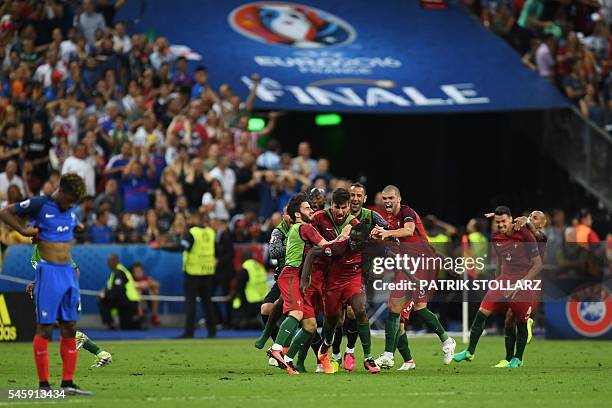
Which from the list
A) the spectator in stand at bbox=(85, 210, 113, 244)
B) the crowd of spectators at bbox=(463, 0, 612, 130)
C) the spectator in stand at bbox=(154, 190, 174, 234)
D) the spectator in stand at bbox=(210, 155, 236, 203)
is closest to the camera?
the spectator in stand at bbox=(154, 190, 174, 234)

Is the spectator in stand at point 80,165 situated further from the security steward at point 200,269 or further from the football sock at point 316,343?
the football sock at point 316,343

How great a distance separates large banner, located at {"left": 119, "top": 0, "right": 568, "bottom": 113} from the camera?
3394cm

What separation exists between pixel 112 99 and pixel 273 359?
14.3 m

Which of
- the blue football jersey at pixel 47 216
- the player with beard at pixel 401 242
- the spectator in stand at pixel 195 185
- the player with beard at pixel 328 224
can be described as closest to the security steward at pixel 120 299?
the spectator in stand at pixel 195 185

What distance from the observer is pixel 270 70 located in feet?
114

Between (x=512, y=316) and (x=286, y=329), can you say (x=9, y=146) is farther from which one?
(x=512, y=316)

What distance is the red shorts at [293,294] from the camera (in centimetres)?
1842

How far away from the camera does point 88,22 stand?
33625mm

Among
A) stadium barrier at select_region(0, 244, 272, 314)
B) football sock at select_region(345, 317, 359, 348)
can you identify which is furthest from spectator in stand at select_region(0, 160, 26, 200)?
football sock at select_region(345, 317, 359, 348)

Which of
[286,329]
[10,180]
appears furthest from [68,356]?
[10,180]

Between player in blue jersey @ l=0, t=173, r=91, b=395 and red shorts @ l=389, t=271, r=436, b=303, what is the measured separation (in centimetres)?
568

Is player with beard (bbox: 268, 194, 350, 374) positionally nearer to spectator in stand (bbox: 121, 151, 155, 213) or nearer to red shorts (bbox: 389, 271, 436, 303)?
red shorts (bbox: 389, 271, 436, 303)

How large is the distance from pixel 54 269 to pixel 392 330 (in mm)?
5872

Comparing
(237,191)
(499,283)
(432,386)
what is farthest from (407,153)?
(432,386)
